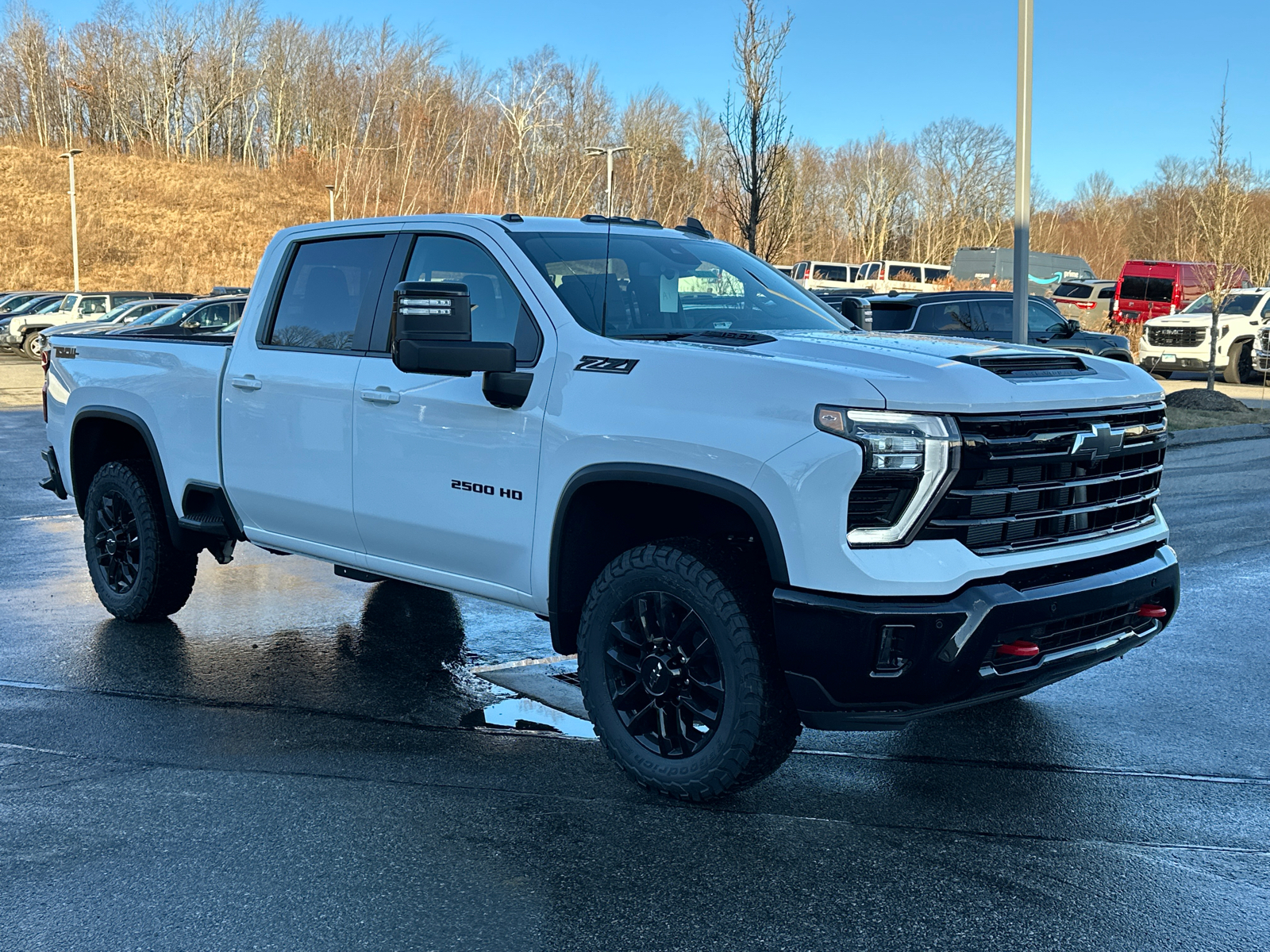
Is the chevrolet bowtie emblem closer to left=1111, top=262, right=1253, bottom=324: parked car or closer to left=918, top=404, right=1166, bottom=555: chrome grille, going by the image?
left=918, top=404, right=1166, bottom=555: chrome grille

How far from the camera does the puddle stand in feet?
16.8

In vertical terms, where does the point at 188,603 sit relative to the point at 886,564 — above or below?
below

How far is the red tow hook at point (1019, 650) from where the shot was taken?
3814 millimetres

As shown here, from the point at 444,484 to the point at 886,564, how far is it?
1893mm

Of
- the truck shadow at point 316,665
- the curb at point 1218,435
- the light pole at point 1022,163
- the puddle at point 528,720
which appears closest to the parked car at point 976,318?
the curb at point 1218,435

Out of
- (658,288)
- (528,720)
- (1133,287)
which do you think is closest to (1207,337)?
(1133,287)

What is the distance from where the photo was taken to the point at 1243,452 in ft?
47.3

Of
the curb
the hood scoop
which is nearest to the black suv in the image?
the curb

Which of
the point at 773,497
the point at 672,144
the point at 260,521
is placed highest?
the point at 672,144

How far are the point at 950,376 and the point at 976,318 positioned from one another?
12.9m

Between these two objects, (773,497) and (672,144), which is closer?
(773,497)

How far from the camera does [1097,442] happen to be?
405cm

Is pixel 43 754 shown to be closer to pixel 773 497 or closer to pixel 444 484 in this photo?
pixel 444 484

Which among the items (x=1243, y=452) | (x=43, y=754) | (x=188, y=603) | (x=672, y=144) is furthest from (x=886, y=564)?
(x=672, y=144)
